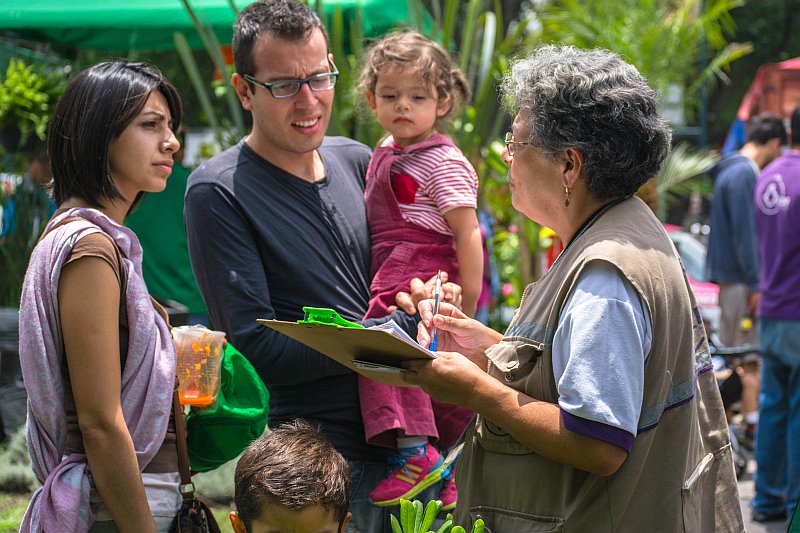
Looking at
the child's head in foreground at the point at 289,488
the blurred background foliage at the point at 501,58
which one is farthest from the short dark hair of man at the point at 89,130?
the blurred background foliage at the point at 501,58

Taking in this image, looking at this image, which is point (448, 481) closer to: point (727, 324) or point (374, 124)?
point (374, 124)

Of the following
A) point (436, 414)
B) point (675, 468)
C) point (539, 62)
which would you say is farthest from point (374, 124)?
point (675, 468)

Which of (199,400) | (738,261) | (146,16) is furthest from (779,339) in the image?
(146,16)

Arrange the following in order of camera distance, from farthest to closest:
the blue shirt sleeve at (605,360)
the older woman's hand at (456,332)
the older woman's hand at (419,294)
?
the older woman's hand at (419,294)
the older woman's hand at (456,332)
the blue shirt sleeve at (605,360)

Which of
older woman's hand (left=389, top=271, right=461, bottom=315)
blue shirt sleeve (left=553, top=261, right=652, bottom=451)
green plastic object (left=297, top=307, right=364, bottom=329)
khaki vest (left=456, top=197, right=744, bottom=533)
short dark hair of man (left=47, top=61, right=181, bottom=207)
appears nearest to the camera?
blue shirt sleeve (left=553, top=261, right=652, bottom=451)

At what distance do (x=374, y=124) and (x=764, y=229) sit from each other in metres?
2.49

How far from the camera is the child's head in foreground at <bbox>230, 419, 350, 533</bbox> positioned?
2.27 metres

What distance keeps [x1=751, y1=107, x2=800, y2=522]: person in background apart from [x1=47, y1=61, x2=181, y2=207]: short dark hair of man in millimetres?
4363

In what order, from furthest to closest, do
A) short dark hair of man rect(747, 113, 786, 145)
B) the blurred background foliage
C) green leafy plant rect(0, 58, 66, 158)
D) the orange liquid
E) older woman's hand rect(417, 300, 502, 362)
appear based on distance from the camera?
short dark hair of man rect(747, 113, 786, 145), green leafy plant rect(0, 58, 66, 158), the blurred background foliage, the orange liquid, older woman's hand rect(417, 300, 502, 362)

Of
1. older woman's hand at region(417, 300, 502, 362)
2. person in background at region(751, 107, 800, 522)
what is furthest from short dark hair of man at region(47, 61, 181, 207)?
person in background at region(751, 107, 800, 522)

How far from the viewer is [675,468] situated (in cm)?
218

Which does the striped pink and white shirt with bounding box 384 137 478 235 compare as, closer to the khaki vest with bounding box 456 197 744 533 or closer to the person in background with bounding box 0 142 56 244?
the khaki vest with bounding box 456 197 744 533

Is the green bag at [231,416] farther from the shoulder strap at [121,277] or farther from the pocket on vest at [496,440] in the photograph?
the pocket on vest at [496,440]

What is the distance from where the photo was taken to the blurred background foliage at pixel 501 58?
6.21 m
